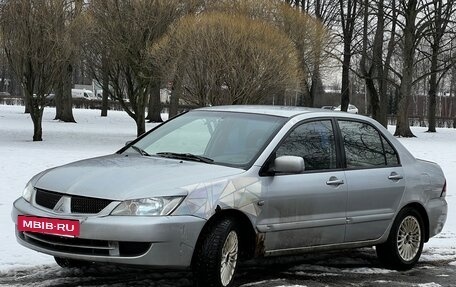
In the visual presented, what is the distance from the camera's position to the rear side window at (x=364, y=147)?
643 centimetres

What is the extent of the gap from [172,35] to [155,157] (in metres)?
18.3

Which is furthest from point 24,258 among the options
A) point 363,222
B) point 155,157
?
point 363,222

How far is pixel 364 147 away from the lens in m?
6.61

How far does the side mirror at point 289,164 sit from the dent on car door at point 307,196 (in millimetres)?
114

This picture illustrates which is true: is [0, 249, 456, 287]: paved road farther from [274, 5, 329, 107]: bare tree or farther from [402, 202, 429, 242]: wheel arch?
[274, 5, 329, 107]: bare tree

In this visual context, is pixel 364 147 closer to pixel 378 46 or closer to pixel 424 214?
pixel 424 214

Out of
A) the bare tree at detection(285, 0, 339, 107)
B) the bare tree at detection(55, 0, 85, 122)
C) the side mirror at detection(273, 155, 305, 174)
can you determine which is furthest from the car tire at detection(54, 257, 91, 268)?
the bare tree at detection(285, 0, 339, 107)

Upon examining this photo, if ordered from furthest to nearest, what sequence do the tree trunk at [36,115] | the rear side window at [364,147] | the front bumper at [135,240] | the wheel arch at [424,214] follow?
the tree trunk at [36,115] < the wheel arch at [424,214] < the rear side window at [364,147] < the front bumper at [135,240]

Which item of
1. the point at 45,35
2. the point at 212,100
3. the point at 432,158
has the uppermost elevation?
the point at 45,35

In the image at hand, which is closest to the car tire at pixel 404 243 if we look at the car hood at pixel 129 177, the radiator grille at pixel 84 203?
the car hood at pixel 129 177

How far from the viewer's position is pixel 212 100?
22906 mm

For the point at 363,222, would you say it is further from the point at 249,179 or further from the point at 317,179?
the point at 249,179

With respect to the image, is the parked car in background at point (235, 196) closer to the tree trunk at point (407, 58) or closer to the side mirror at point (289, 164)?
the side mirror at point (289, 164)

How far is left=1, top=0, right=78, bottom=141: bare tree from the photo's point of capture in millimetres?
22172
